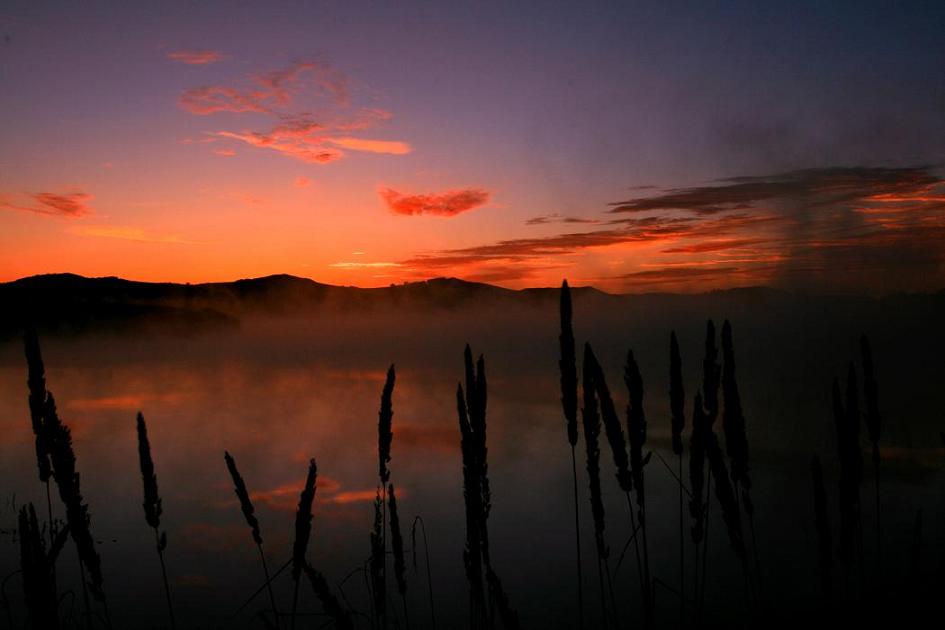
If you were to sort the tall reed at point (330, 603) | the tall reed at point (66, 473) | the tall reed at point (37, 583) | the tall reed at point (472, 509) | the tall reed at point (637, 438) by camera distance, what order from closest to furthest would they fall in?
the tall reed at point (37, 583)
the tall reed at point (330, 603)
the tall reed at point (472, 509)
the tall reed at point (66, 473)
the tall reed at point (637, 438)

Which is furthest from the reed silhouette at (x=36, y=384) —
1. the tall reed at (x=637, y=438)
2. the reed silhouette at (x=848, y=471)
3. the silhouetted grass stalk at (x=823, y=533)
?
the reed silhouette at (x=848, y=471)

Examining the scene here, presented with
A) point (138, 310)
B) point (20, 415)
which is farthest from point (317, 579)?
point (138, 310)

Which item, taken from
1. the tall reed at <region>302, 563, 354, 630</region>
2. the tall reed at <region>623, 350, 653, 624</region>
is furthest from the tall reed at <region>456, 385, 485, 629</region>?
the tall reed at <region>623, 350, 653, 624</region>

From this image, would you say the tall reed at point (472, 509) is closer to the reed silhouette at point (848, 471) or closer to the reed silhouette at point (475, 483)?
the reed silhouette at point (475, 483)

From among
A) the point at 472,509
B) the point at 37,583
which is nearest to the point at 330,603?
the point at 472,509

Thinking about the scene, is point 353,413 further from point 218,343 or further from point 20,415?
point 218,343

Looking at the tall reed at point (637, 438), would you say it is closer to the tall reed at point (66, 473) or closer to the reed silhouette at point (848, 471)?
the reed silhouette at point (848, 471)

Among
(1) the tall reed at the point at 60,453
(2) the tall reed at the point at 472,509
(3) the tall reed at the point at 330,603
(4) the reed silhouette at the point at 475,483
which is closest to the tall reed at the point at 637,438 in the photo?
(4) the reed silhouette at the point at 475,483

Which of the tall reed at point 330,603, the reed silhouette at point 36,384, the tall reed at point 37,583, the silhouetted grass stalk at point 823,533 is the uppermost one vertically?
the reed silhouette at point 36,384

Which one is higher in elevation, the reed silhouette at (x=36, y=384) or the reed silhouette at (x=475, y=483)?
the reed silhouette at (x=36, y=384)

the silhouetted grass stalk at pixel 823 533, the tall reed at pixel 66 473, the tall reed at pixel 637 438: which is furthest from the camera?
the silhouetted grass stalk at pixel 823 533

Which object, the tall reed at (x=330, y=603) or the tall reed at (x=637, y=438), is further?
the tall reed at (x=637, y=438)

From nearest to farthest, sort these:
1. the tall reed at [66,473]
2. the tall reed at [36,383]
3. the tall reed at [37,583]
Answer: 1. the tall reed at [37,583]
2. the tall reed at [66,473]
3. the tall reed at [36,383]

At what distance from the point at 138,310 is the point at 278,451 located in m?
115
